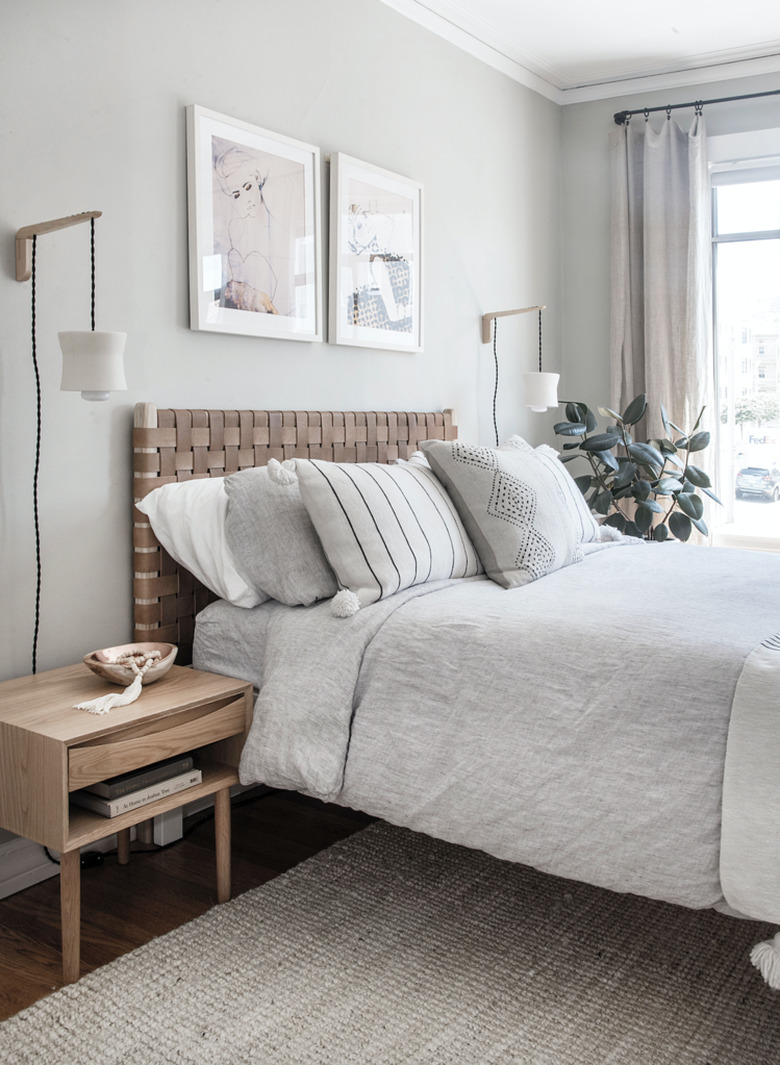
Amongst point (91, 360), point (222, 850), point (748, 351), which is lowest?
point (222, 850)

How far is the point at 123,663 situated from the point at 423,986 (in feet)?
3.07

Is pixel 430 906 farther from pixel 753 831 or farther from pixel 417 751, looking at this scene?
pixel 753 831

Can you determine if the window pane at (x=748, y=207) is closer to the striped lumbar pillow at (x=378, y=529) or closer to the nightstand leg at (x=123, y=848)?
the striped lumbar pillow at (x=378, y=529)

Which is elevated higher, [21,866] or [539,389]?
[539,389]

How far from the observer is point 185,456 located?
247cm

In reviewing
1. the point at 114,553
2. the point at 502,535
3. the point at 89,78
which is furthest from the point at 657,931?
the point at 89,78

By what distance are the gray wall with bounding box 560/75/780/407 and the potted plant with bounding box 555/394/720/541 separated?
1.62 feet

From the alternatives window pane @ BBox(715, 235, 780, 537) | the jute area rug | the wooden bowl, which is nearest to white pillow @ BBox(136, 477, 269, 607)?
the wooden bowl

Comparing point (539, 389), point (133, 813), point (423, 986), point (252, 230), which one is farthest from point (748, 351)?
point (133, 813)

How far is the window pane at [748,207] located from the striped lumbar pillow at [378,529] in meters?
2.59

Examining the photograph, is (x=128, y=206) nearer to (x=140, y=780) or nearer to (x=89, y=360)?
(x=89, y=360)

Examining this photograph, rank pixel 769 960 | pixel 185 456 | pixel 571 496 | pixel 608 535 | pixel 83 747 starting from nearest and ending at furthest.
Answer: pixel 769 960, pixel 83 747, pixel 185 456, pixel 571 496, pixel 608 535

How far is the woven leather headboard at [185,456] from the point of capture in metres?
2.38

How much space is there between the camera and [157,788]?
2.02 metres
